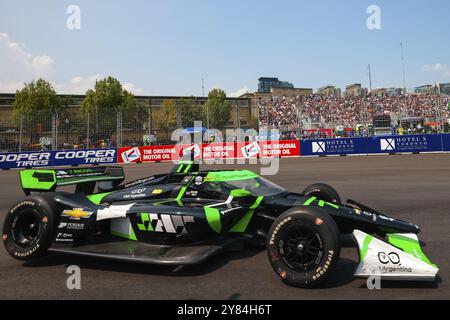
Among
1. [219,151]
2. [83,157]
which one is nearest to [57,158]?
[83,157]

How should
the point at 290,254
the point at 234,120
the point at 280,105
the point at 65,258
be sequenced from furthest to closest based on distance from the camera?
the point at 280,105, the point at 234,120, the point at 65,258, the point at 290,254

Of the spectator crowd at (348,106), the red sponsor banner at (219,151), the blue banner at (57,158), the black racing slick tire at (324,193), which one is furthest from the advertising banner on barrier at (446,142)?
the black racing slick tire at (324,193)

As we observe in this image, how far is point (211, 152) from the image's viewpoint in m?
26.7

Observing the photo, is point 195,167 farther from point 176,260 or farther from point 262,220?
point 176,260

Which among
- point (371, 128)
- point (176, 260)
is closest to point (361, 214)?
point (176, 260)

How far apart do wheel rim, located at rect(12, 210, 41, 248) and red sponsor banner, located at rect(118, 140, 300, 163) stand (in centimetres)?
2039

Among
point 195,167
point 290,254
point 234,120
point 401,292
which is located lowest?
point 401,292

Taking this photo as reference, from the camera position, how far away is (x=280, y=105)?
4291 centimetres

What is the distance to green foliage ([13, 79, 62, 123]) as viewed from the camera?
44031 mm

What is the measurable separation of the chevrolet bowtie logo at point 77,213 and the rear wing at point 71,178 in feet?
3.04

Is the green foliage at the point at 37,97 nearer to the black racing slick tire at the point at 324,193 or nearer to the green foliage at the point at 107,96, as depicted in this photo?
the green foliage at the point at 107,96

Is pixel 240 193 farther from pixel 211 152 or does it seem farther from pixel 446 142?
pixel 446 142

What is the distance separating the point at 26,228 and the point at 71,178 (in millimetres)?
1198

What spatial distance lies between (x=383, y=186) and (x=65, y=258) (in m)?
8.86
